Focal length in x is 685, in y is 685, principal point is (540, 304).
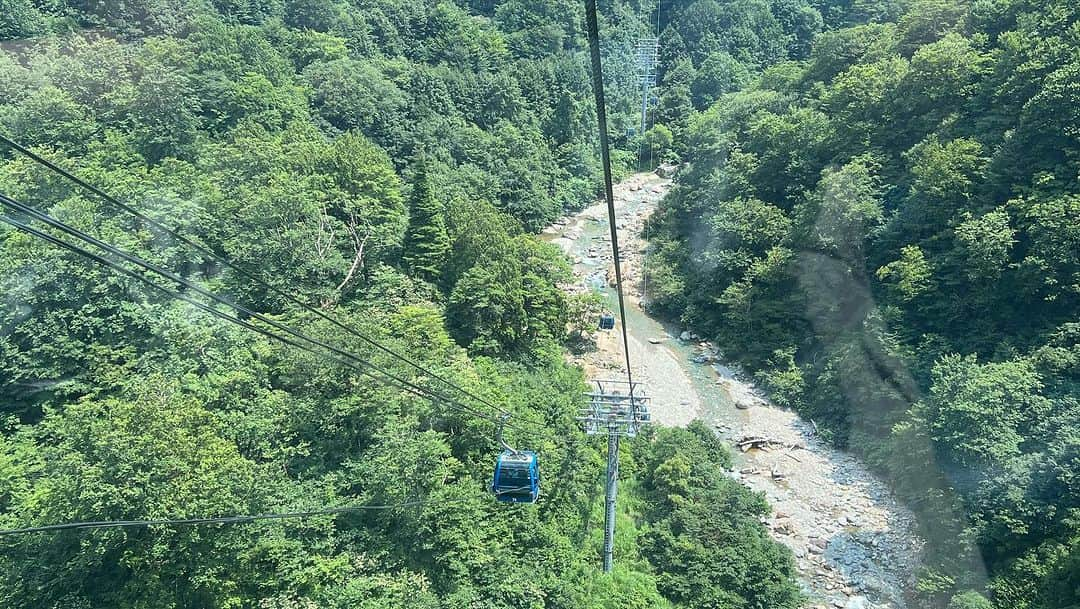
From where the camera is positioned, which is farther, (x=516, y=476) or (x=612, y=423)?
(x=612, y=423)

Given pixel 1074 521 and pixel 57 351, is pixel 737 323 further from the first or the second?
pixel 57 351

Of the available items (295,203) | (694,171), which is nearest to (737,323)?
(694,171)

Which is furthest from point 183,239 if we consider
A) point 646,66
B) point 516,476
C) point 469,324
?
point 646,66

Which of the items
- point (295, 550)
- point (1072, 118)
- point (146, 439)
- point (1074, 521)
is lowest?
point (295, 550)

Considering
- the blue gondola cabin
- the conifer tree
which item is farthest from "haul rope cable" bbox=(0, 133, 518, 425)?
the conifer tree

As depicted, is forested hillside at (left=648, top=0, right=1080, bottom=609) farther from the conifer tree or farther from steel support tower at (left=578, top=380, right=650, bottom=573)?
the conifer tree

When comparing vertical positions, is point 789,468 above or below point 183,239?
below

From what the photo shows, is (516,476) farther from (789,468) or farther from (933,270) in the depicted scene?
(933,270)
